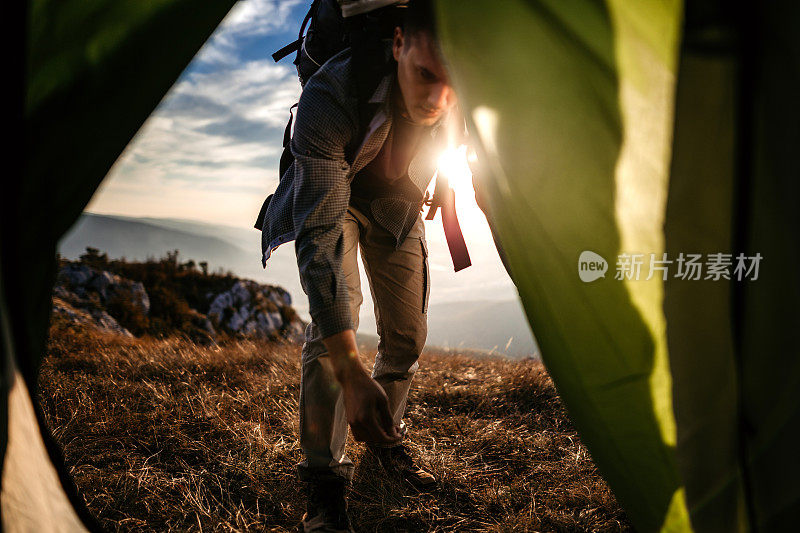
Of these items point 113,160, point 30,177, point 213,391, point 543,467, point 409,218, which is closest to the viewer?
point 30,177

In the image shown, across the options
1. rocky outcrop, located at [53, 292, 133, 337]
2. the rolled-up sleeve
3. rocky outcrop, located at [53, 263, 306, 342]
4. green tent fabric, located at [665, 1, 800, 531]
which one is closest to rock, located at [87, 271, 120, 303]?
rocky outcrop, located at [53, 263, 306, 342]

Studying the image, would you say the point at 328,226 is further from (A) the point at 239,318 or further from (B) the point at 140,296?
(A) the point at 239,318

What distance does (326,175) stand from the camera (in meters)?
1.49

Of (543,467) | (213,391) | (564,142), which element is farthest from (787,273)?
(213,391)

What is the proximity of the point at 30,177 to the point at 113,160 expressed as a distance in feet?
0.63

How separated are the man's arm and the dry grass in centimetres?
97

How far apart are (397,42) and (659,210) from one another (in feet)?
3.81

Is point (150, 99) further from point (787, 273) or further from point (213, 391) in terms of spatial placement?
point (213, 391)

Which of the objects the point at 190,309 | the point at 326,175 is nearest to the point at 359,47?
the point at 326,175

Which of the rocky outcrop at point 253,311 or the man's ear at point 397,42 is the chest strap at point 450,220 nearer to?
the man's ear at point 397,42

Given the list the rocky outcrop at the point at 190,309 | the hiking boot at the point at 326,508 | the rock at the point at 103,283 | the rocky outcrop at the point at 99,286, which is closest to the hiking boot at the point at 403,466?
the hiking boot at the point at 326,508

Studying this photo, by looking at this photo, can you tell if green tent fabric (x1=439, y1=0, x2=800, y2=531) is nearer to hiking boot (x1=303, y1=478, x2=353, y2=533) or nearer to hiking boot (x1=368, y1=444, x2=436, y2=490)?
hiking boot (x1=303, y1=478, x2=353, y2=533)

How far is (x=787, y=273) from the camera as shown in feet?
3.20

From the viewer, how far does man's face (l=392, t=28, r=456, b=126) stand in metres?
1.52
